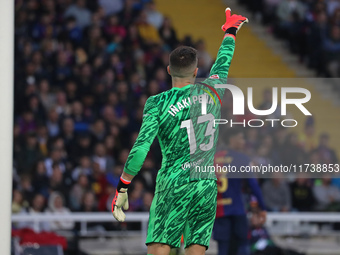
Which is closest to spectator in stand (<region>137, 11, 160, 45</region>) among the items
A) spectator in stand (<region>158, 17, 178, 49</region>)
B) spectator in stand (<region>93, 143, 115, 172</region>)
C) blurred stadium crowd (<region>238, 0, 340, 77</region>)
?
spectator in stand (<region>158, 17, 178, 49</region>)

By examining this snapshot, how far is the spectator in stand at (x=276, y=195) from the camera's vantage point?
38.2ft

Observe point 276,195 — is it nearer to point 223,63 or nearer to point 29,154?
point 29,154

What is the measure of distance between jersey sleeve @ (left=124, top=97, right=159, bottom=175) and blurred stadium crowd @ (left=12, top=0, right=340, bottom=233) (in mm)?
3960

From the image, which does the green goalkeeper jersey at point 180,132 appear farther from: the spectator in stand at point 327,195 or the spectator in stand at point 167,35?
the spectator in stand at point 167,35

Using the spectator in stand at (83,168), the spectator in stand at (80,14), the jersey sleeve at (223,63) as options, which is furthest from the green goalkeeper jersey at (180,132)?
the spectator in stand at (80,14)

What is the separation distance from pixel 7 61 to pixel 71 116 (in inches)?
294

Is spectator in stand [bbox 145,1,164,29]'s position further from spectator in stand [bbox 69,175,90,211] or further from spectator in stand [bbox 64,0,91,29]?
spectator in stand [bbox 69,175,90,211]

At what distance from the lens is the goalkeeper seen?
17.1 feet

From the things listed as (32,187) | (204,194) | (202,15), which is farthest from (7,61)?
(202,15)

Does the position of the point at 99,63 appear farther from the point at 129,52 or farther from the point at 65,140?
the point at 65,140

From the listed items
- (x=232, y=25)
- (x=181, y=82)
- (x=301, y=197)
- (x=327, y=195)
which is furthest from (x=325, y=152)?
(x=181, y=82)

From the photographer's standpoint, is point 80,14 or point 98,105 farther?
point 80,14

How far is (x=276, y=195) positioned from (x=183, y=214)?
6643 millimetres

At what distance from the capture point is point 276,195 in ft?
38.3
